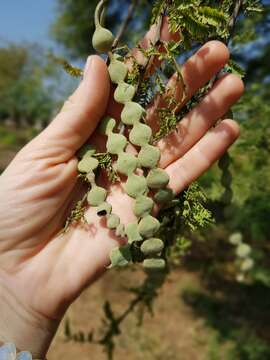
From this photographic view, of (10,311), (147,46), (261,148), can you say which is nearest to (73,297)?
(10,311)

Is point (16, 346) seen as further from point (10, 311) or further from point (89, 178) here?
point (89, 178)

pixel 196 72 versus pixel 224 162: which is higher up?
pixel 196 72

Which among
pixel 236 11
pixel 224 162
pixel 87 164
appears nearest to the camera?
pixel 236 11

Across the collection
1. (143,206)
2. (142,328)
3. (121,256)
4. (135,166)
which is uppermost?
(135,166)

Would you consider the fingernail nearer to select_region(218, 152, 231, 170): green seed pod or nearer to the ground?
select_region(218, 152, 231, 170): green seed pod

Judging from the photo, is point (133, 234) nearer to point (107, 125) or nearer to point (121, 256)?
point (121, 256)

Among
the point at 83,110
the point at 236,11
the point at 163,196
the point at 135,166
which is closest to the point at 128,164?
the point at 135,166

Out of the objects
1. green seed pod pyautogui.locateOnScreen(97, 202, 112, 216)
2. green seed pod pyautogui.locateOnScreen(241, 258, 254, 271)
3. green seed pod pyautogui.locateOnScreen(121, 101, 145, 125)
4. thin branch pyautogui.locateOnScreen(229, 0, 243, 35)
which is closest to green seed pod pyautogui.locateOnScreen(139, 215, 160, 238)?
green seed pod pyautogui.locateOnScreen(97, 202, 112, 216)
